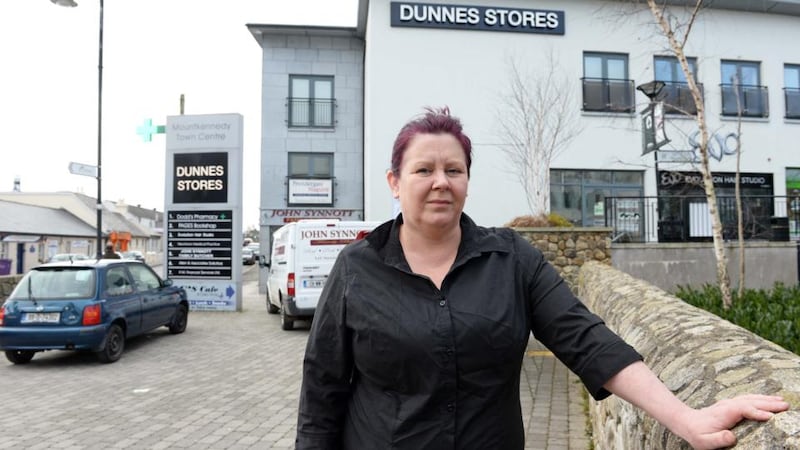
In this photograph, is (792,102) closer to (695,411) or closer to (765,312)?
(765,312)

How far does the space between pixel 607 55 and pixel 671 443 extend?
19475mm

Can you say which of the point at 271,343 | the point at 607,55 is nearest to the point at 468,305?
the point at 271,343

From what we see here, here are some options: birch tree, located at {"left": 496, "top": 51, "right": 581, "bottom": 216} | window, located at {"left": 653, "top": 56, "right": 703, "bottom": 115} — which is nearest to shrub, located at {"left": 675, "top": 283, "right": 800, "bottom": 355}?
birch tree, located at {"left": 496, "top": 51, "right": 581, "bottom": 216}

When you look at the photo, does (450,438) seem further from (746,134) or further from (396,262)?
(746,134)

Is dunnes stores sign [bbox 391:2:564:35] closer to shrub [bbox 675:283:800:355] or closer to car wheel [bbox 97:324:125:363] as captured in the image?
shrub [bbox 675:283:800:355]

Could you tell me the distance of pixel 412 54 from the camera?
17906 millimetres

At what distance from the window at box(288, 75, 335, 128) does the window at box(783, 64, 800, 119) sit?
56.9 feet

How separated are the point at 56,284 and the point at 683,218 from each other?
13.1 meters

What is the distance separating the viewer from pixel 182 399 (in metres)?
6.29

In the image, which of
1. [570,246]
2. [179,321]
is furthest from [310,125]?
[570,246]

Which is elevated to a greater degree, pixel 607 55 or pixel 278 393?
pixel 607 55

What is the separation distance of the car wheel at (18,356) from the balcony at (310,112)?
1443cm

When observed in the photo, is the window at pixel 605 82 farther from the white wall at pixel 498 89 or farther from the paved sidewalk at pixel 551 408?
the paved sidewalk at pixel 551 408

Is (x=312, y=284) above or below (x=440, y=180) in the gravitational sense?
below
